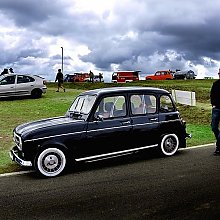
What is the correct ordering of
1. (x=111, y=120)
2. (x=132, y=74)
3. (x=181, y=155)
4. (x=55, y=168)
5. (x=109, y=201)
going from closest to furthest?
1. (x=109, y=201)
2. (x=55, y=168)
3. (x=111, y=120)
4. (x=181, y=155)
5. (x=132, y=74)

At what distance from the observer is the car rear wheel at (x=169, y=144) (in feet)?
31.1

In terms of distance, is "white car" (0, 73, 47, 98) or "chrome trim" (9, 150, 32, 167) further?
"white car" (0, 73, 47, 98)

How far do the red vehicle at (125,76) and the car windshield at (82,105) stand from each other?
154ft

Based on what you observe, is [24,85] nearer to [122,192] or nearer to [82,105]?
[82,105]

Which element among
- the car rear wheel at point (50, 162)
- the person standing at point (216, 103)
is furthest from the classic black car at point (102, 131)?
the person standing at point (216, 103)

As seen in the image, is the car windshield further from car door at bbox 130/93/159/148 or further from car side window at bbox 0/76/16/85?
car side window at bbox 0/76/16/85

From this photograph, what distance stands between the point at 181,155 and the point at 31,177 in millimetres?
3692

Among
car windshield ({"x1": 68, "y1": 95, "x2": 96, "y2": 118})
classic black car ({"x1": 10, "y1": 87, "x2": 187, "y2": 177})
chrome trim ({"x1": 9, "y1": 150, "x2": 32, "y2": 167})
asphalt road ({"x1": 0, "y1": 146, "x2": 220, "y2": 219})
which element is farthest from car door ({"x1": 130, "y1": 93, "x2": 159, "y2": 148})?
chrome trim ({"x1": 9, "y1": 150, "x2": 32, "y2": 167})

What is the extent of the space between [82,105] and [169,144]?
7.54 ft

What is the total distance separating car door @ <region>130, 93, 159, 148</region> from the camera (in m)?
9.06

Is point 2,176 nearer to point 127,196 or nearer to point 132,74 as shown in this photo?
point 127,196

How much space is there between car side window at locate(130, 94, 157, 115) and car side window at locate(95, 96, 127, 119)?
250 mm

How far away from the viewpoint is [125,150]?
29.1 feet

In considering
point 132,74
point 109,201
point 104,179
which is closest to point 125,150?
point 104,179
